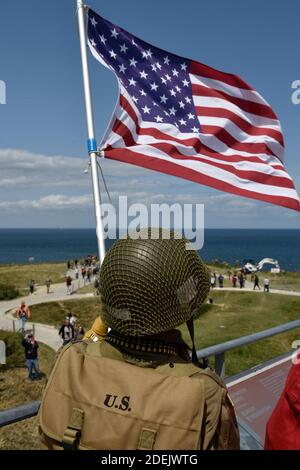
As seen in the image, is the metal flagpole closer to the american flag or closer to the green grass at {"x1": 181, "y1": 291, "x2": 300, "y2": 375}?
the american flag

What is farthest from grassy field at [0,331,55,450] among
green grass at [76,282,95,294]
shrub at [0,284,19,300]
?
green grass at [76,282,95,294]

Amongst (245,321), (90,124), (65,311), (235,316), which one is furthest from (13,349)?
(90,124)

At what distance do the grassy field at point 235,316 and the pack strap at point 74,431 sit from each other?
54.2ft

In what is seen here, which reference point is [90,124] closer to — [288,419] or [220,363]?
[220,363]

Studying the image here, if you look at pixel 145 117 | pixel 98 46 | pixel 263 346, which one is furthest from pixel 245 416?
pixel 263 346

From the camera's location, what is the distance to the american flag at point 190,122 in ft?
19.0

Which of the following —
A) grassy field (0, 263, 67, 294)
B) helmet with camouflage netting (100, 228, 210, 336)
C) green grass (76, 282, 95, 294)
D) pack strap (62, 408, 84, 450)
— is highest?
helmet with camouflage netting (100, 228, 210, 336)

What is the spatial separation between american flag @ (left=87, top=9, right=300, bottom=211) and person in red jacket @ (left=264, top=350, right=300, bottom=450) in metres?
3.77

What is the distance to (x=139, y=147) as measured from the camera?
19.1 ft

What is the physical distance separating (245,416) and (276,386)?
60cm

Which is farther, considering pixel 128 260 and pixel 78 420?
pixel 128 260

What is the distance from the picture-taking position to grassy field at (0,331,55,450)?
31.9 ft

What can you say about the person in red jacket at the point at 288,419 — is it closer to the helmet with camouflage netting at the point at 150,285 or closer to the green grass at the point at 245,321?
the helmet with camouflage netting at the point at 150,285
